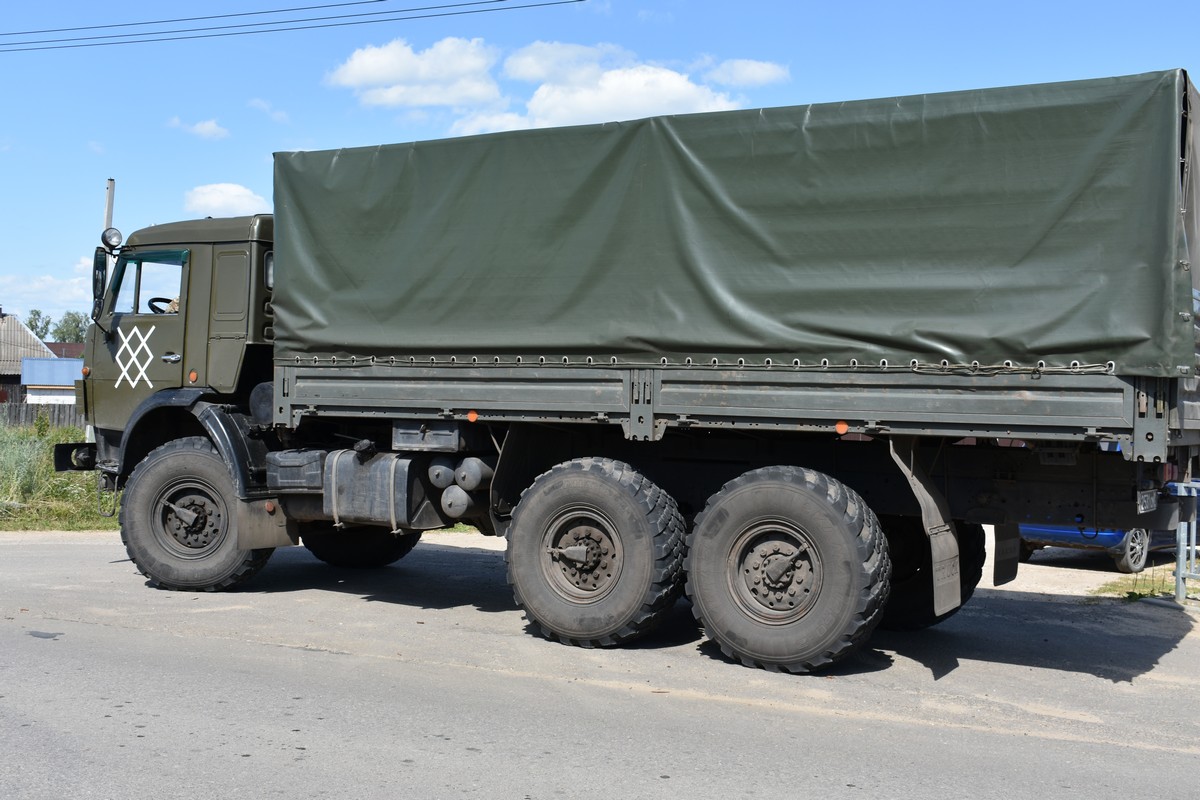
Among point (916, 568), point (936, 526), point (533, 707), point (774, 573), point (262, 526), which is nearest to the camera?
point (533, 707)

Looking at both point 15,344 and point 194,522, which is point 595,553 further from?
point 15,344

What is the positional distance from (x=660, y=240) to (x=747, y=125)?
94 centimetres

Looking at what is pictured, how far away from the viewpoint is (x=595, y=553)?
769 cm

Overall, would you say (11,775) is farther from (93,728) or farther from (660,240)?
(660,240)

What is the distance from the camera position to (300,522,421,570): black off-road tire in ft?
36.5

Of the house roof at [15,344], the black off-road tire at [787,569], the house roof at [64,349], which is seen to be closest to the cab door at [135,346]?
the black off-road tire at [787,569]

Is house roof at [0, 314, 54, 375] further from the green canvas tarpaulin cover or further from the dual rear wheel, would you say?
the dual rear wheel

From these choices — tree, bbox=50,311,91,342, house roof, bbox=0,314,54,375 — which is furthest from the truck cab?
tree, bbox=50,311,91,342

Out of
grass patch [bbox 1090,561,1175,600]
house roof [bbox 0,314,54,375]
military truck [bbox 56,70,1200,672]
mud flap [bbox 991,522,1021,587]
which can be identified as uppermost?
house roof [bbox 0,314,54,375]

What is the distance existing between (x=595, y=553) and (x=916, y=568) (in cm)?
250

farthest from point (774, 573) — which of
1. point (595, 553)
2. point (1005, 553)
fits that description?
point (1005, 553)

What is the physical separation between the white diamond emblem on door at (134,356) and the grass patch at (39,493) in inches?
220

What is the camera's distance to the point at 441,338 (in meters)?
8.31

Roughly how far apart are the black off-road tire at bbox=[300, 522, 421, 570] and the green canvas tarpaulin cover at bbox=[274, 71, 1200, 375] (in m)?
2.67
